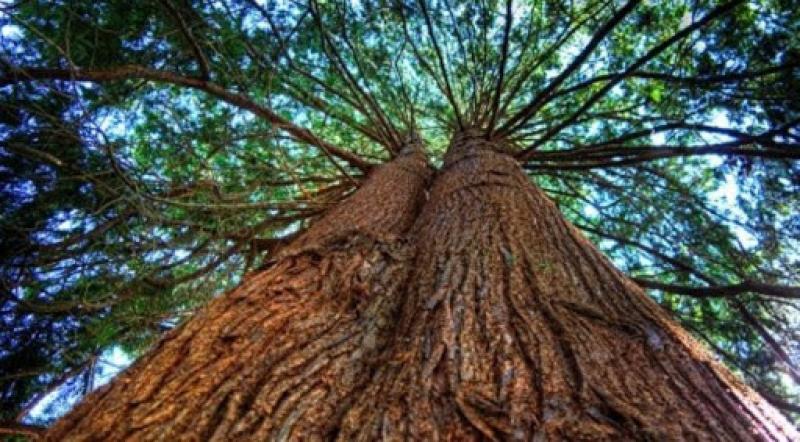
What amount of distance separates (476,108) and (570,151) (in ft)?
4.68

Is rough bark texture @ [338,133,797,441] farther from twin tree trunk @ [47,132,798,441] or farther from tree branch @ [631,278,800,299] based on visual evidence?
tree branch @ [631,278,800,299]

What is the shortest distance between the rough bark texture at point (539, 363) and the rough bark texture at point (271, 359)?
0.08m

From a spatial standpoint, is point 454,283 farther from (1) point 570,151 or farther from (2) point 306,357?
(1) point 570,151

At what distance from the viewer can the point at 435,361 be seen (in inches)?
49.4

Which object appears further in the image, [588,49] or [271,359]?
[588,49]

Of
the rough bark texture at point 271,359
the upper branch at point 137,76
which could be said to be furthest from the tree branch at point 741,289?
the upper branch at point 137,76

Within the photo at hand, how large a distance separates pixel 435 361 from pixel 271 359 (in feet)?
1.35

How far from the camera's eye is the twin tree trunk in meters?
1.05

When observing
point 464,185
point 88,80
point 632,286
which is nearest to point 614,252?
point 464,185

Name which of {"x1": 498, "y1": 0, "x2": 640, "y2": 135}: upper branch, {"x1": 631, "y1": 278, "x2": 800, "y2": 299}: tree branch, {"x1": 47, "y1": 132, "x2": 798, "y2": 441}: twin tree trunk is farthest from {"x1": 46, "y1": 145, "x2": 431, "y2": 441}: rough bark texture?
{"x1": 631, "y1": 278, "x2": 800, "y2": 299}: tree branch

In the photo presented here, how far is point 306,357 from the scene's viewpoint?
1.31 meters

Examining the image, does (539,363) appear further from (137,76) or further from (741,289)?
(137,76)

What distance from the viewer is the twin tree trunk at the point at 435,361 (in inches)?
41.3

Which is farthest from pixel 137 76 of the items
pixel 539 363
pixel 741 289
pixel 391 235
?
pixel 741 289
